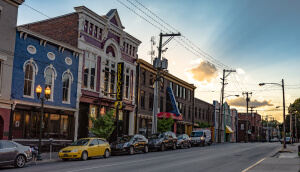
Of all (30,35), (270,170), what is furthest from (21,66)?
(270,170)

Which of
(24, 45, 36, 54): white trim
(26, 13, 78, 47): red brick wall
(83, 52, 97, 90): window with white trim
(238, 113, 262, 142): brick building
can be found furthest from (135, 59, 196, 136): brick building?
(238, 113, 262, 142): brick building

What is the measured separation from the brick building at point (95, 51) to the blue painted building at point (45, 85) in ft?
4.74

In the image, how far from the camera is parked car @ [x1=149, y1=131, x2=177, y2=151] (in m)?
30.9

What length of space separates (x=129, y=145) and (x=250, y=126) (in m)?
83.3

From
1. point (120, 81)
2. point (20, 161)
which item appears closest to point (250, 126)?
point (120, 81)

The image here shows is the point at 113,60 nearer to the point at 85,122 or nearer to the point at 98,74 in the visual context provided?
the point at 98,74

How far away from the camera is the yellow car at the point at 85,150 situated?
66.2 feet

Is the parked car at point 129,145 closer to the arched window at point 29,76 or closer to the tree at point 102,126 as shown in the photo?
the tree at point 102,126

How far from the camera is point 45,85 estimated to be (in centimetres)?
2606

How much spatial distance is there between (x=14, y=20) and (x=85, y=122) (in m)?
11.6

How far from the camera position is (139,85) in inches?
1569

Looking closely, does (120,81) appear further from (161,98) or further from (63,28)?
(161,98)

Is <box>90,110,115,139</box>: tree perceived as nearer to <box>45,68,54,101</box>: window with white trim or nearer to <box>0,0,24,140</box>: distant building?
<box>45,68,54,101</box>: window with white trim

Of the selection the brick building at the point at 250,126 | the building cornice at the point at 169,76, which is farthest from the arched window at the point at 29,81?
the brick building at the point at 250,126
